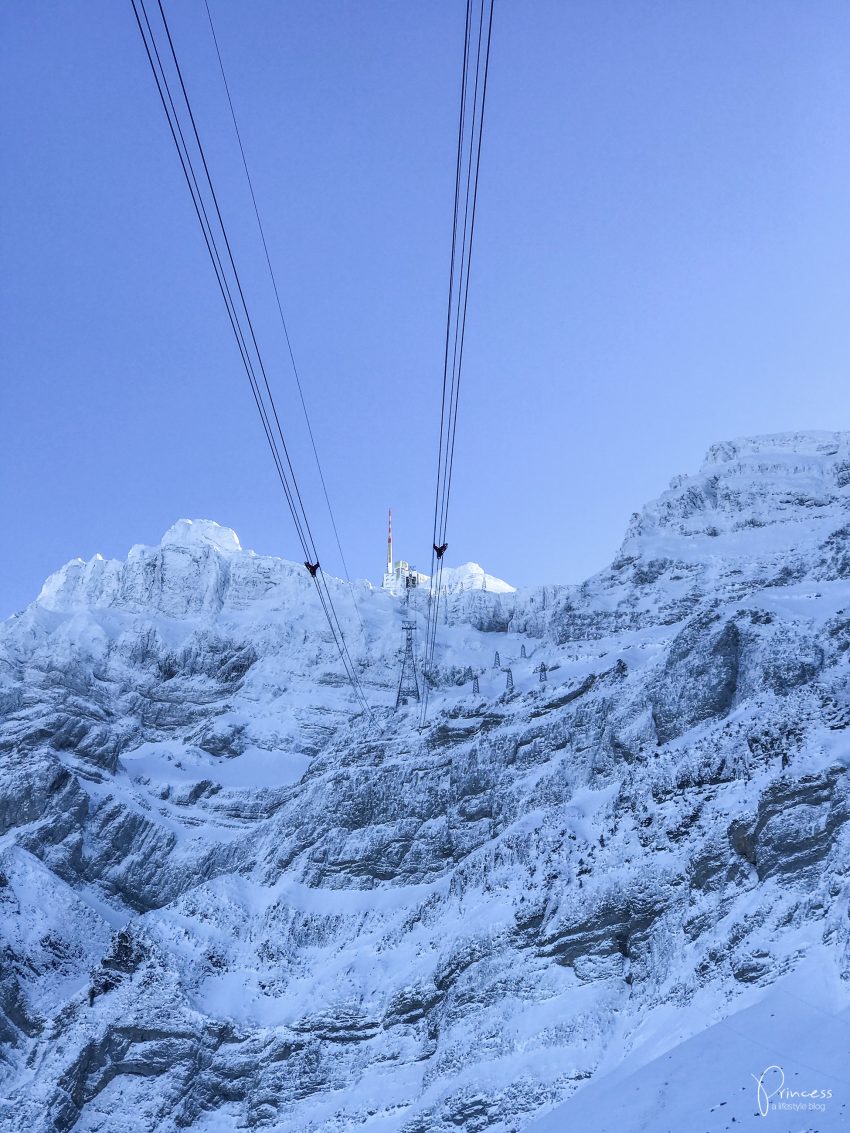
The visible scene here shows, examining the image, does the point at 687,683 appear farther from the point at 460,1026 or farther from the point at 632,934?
the point at 460,1026

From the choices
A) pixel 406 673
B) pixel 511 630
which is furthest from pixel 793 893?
pixel 511 630

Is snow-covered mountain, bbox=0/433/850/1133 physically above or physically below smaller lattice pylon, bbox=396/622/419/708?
below

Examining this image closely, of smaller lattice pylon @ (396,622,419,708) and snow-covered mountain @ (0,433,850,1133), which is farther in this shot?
smaller lattice pylon @ (396,622,419,708)

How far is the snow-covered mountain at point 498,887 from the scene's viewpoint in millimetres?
53000

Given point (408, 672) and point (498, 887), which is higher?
point (408, 672)

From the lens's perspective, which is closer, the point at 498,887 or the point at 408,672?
the point at 498,887

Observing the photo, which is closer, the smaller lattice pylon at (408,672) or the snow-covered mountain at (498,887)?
the snow-covered mountain at (498,887)

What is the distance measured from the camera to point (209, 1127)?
261 feet

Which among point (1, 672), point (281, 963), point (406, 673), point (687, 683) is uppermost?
point (1, 672)

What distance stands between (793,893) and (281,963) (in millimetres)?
54152

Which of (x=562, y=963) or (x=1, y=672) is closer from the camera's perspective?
(x=562, y=963)

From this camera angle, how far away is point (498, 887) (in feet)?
265

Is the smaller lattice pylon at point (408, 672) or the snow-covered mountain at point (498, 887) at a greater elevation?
the smaller lattice pylon at point (408, 672)

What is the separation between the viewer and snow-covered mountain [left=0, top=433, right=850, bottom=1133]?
53.0 metres
